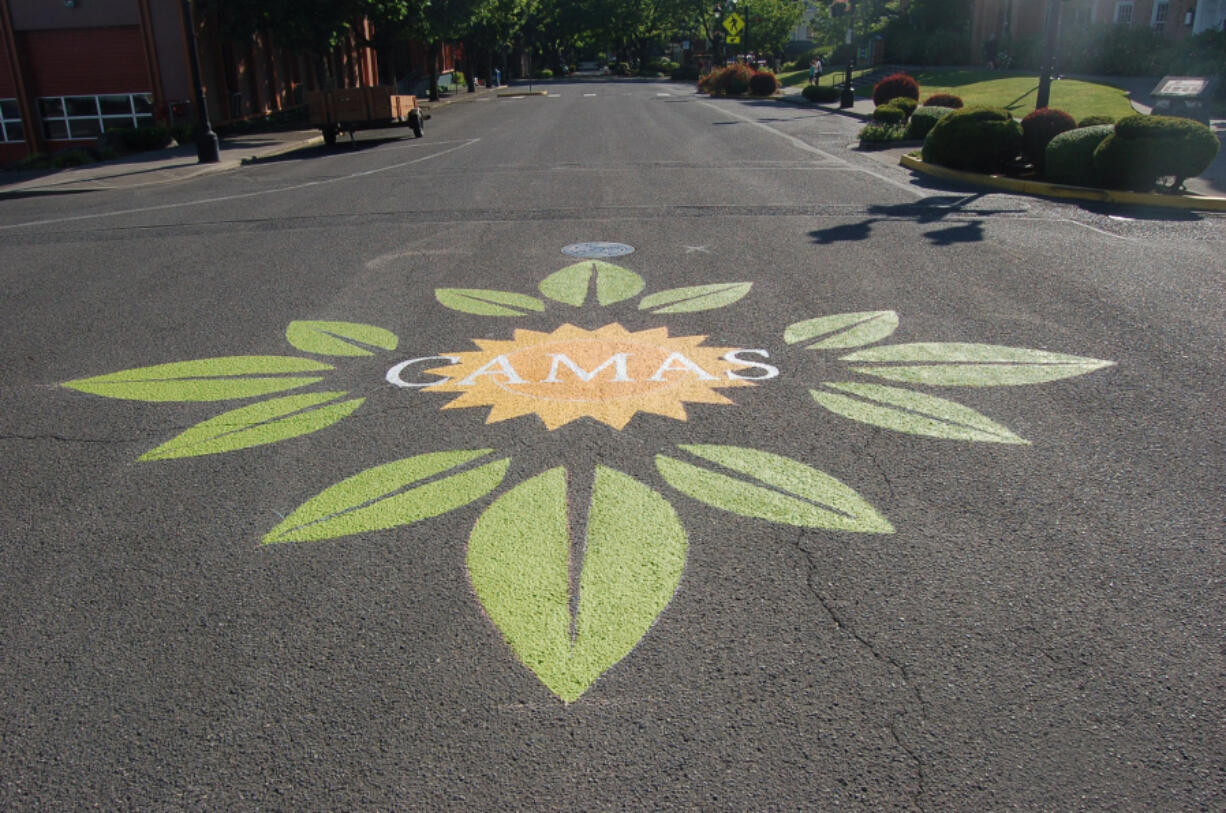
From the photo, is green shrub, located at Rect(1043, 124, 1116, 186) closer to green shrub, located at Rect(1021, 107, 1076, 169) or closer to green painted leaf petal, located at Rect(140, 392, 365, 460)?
green shrub, located at Rect(1021, 107, 1076, 169)

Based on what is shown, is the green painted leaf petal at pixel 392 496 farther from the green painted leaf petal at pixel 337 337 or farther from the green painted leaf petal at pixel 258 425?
the green painted leaf petal at pixel 337 337

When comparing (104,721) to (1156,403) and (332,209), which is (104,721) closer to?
(1156,403)

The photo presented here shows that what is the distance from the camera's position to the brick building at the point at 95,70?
1176 inches

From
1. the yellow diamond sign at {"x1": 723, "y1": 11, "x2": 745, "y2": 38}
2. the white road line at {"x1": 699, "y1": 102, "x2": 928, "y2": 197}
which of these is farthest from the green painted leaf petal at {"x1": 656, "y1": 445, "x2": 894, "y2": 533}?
the yellow diamond sign at {"x1": 723, "y1": 11, "x2": 745, "y2": 38}

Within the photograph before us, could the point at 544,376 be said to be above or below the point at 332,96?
below

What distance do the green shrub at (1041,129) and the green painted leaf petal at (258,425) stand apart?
13.7 metres

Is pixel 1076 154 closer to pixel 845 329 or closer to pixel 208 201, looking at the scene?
pixel 845 329

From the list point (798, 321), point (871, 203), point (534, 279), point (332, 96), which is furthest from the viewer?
point (332, 96)

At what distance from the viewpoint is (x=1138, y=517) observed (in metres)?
4.39

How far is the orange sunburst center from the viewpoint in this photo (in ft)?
18.9

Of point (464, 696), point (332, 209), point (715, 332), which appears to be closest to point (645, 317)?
point (715, 332)

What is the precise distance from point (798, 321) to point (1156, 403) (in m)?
2.68

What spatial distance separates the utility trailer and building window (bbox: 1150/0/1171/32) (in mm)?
34428

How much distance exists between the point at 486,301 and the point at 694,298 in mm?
1880
